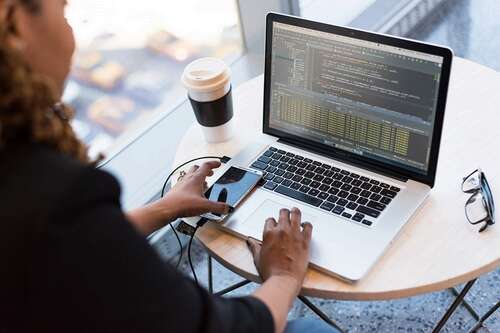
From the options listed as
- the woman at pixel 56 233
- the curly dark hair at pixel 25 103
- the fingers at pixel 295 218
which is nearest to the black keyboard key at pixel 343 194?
the fingers at pixel 295 218

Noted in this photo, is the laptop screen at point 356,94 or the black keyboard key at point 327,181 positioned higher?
the laptop screen at point 356,94

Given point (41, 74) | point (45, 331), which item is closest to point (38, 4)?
point (41, 74)

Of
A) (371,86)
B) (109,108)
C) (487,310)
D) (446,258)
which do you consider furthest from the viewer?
(109,108)

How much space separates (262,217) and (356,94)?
0.96 ft

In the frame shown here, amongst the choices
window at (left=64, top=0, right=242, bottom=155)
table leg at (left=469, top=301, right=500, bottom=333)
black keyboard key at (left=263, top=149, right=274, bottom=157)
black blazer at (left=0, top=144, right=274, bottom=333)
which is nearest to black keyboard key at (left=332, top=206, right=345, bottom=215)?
black keyboard key at (left=263, top=149, right=274, bottom=157)

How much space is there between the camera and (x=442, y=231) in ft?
3.58

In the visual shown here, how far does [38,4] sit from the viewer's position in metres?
0.72

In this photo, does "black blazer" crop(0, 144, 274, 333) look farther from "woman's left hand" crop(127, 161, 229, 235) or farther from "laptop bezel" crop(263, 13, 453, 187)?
"laptop bezel" crop(263, 13, 453, 187)

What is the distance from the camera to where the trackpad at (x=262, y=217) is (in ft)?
3.72

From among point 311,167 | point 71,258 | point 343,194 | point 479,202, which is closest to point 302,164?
point 311,167

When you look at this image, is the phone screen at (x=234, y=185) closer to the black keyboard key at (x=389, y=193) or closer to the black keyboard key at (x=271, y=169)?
the black keyboard key at (x=271, y=169)

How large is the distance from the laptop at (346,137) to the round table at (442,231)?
1.0 inches

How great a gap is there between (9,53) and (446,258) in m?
0.75

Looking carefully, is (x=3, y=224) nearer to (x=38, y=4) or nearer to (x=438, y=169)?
(x=38, y=4)
